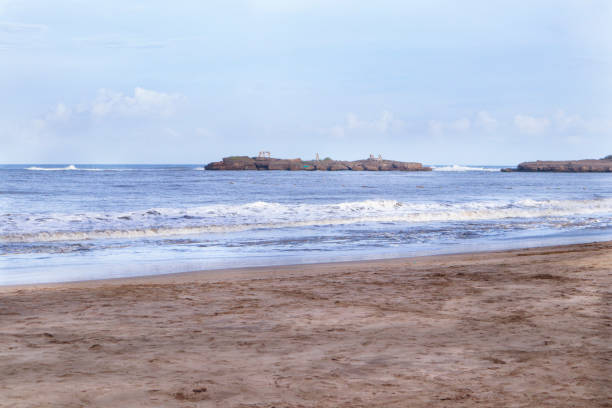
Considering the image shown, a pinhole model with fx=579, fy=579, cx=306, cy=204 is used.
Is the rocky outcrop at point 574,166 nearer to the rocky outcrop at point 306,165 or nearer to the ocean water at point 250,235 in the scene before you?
the rocky outcrop at point 306,165

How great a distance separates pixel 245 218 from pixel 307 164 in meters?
115

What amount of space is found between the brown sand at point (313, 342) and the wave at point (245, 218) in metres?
8.43

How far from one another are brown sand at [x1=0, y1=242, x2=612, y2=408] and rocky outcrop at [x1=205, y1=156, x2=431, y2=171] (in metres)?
115

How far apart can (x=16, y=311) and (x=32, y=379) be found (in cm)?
272

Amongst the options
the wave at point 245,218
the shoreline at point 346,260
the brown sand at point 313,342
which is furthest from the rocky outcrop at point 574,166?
the brown sand at point 313,342

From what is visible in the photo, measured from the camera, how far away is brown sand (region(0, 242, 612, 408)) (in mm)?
3975

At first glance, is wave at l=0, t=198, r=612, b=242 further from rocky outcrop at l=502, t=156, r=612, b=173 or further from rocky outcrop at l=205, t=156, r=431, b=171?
rocky outcrop at l=502, t=156, r=612, b=173

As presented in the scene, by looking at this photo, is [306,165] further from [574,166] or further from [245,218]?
[245,218]

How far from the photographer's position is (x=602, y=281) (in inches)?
325

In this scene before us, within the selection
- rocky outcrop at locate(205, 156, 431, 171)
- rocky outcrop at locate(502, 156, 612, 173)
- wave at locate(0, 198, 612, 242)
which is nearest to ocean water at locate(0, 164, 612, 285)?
wave at locate(0, 198, 612, 242)

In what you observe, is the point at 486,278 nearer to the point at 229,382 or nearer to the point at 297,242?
the point at 229,382

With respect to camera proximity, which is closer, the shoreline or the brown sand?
the brown sand

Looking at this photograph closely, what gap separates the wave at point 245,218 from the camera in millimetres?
16703

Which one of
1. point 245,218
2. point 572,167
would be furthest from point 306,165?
point 245,218
